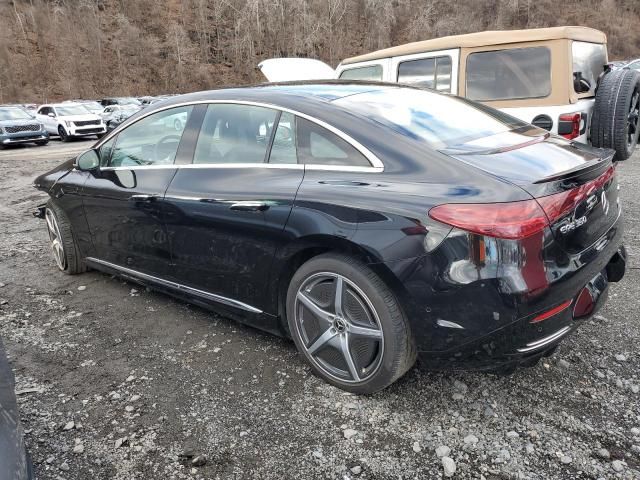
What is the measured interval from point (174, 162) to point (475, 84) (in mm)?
4429

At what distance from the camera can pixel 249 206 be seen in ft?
8.97

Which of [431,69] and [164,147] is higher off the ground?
[431,69]

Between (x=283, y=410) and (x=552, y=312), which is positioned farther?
(x=283, y=410)

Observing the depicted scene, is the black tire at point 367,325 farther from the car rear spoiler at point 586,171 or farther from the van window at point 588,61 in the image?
the van window at point 588,61

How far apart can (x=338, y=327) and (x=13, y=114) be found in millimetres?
21149

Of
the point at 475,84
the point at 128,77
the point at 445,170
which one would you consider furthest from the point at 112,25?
the point at 445,170

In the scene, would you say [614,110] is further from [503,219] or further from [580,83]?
[503,219]

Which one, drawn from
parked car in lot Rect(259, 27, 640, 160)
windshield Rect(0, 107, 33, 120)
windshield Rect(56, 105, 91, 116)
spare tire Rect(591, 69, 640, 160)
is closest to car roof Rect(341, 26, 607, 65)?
parked car in lot Rect(259, 27, 640, 160)

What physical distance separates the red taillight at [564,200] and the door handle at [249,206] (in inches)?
53.7

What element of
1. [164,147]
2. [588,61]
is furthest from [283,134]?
[588,61]

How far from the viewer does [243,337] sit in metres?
3.26

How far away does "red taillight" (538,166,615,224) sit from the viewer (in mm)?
2078

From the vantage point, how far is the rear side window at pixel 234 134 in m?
2.88

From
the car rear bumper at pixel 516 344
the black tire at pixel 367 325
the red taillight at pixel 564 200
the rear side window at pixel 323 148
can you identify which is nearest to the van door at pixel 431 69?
the rear side window at pixel 323 148
